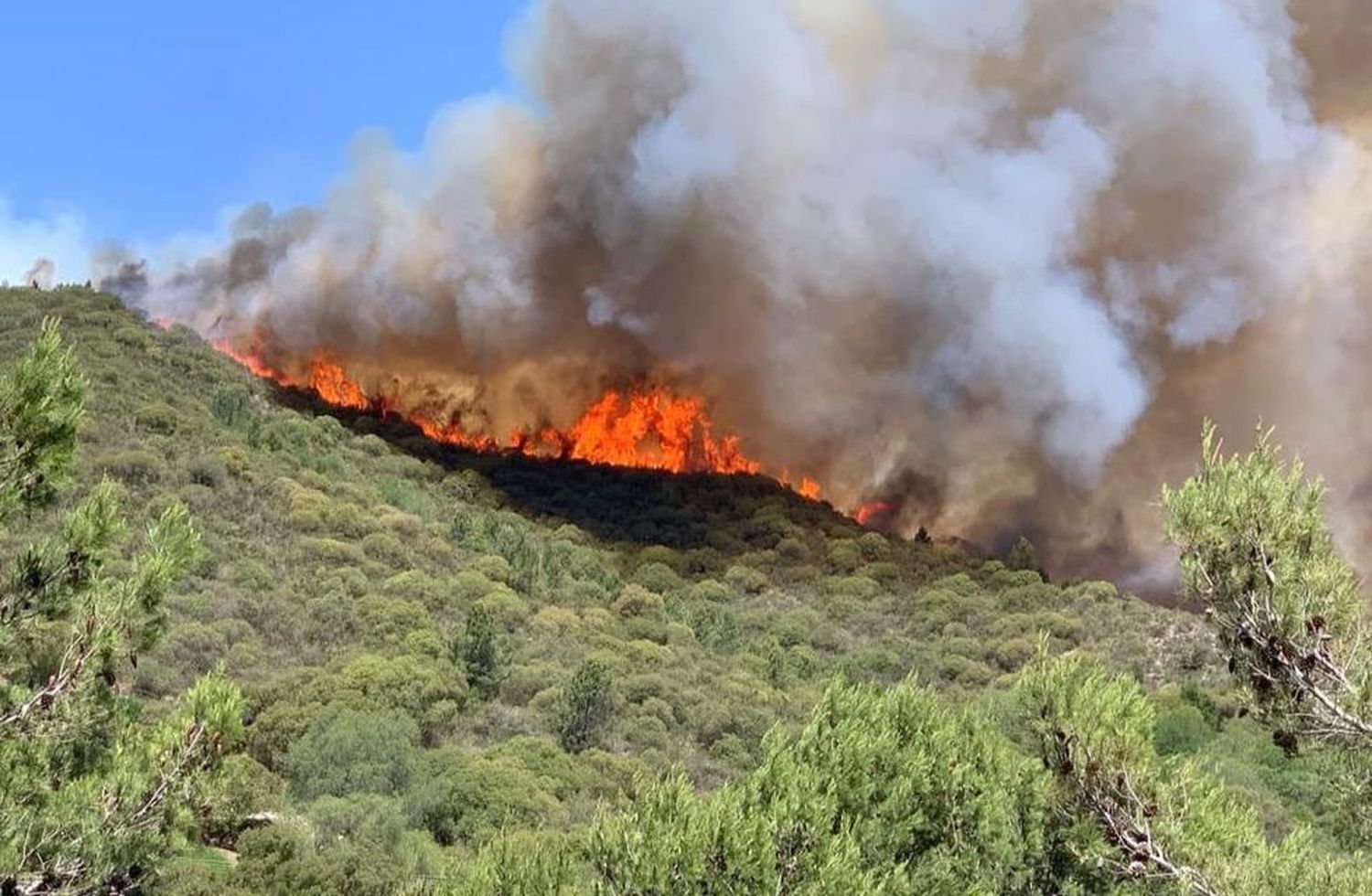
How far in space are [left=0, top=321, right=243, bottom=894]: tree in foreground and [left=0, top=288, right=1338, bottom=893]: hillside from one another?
2.28ft

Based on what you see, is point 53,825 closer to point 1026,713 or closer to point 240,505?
point 1026,713

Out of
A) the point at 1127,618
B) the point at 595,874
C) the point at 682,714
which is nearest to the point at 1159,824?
the point at 595,874

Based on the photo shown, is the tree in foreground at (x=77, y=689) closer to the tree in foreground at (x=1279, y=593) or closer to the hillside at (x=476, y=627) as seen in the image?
the hillside at (x=476, y=627)

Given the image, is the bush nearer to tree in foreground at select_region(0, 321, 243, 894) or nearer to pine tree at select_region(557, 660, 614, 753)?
pine tree at select_region(557, 660, 614, 753)

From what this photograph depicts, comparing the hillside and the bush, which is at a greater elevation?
the hillside

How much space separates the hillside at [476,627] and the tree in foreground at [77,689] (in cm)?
69

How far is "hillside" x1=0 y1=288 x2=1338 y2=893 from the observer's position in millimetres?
42781

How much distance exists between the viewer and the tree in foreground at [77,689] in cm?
1191

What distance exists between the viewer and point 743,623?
9688cm

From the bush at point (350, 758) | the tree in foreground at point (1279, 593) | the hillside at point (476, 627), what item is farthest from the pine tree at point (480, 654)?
the tree in foreground at point (1279, 593)

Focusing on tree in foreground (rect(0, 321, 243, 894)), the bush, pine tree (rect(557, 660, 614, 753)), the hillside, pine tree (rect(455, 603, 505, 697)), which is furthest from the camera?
pine tree (rect(455, 603, 505, 697))

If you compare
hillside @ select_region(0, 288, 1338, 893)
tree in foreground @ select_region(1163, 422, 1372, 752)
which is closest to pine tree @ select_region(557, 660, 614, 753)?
hillside @ select_region(0, 288, 1338, 893)

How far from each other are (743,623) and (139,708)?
84.6m

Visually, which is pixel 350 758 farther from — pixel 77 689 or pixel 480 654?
pixel 77 689
